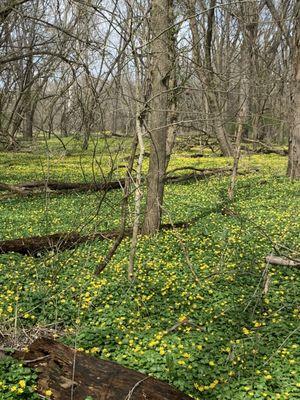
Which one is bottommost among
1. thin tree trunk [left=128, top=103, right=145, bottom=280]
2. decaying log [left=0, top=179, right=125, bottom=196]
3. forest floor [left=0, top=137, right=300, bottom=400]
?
forest floor [left=0, top=137, right=300, bottom=400]

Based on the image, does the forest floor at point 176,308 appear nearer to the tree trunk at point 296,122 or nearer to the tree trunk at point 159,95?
the tree trunk at point 159,95

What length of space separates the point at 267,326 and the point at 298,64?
13476 mm

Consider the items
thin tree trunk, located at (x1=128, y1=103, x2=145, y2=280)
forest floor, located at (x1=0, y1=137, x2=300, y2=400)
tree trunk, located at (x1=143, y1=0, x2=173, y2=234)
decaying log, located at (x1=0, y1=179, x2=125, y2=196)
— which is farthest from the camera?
decaying log, located at (x1=0, y1=179, x2=125, y2=196)

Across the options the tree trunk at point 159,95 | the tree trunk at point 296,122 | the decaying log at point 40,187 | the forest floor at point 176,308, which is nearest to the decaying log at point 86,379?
the forest floor at point 176,308

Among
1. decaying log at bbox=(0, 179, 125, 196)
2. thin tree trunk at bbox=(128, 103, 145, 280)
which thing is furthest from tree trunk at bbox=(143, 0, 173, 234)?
Answer: decaying log at bbox=(0, 179, 125, 196)

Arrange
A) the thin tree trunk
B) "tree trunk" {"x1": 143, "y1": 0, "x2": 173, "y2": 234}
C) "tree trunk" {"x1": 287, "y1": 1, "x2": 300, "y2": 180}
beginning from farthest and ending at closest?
"tree trunk" {"x1": 287, "y1": 1, "x2": 300, "y2": 180} → "tree trunk" {"x1": 143, "y1": 0, "x2": 173, "y2": 234} → the thin tree trunk

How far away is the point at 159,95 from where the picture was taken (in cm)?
776

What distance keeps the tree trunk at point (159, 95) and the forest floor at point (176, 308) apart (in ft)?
2.54

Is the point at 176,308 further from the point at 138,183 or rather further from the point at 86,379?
the point at 86,379

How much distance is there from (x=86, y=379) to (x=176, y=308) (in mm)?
2436

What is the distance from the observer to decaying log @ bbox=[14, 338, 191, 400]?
3877mm

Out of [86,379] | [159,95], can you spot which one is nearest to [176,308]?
[86,379]

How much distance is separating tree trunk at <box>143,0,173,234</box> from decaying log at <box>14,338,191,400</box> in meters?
3.91

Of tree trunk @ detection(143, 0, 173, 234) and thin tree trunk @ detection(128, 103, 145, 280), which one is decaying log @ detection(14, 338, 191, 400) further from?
tree trunk @ detection(143, 0, 173, 234)
